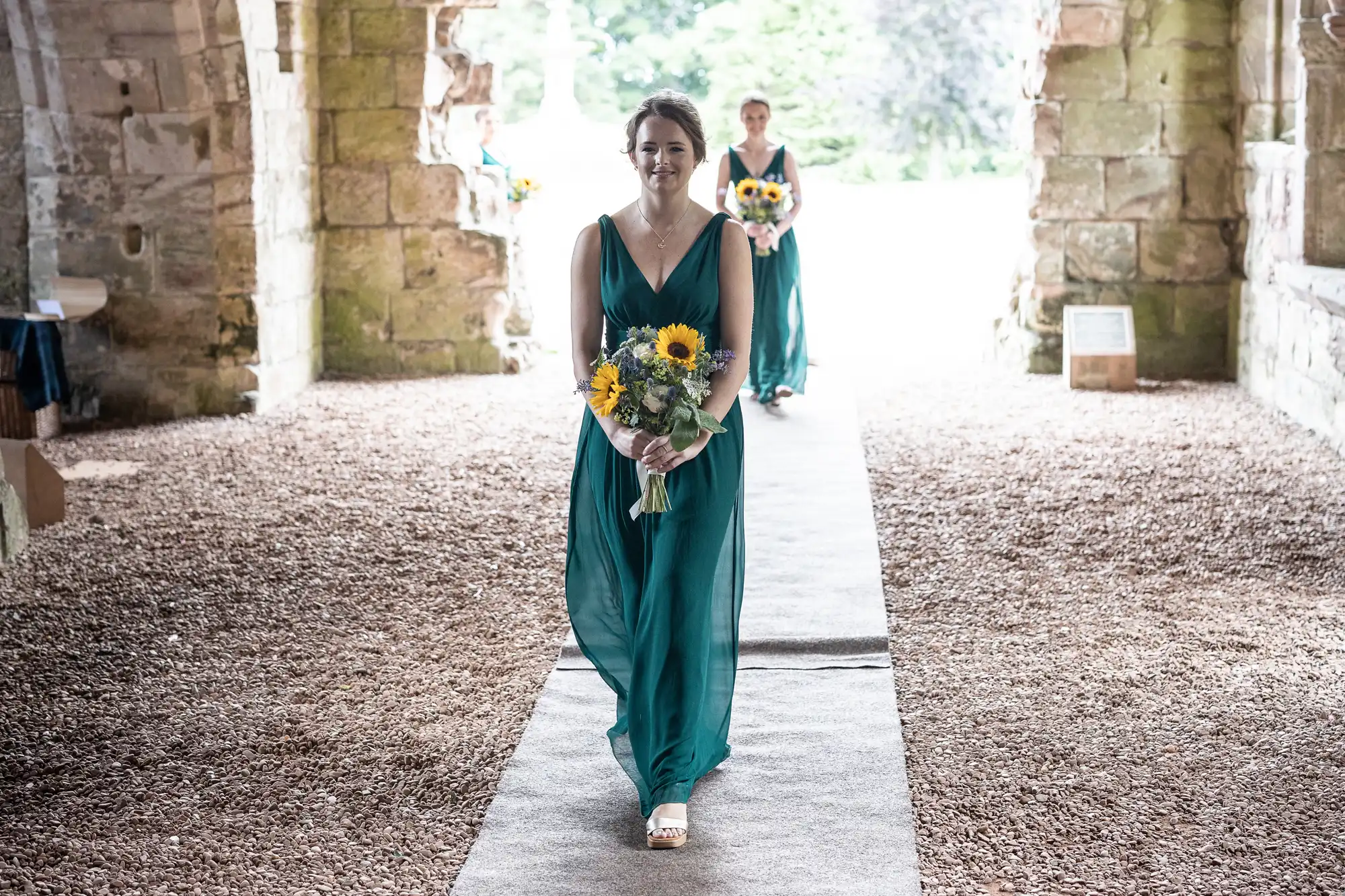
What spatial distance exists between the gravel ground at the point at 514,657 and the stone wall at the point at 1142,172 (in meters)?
2.22

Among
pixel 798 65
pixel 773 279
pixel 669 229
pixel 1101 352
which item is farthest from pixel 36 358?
pixel 798 65

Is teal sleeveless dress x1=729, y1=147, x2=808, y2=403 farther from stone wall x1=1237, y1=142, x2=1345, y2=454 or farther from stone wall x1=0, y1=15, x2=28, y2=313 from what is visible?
stone wall x1=0, y1=15, x2=28, y2=313

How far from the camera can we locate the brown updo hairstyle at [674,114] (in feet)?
10.9

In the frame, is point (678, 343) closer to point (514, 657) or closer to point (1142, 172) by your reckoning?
point (514, 657)

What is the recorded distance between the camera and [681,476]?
3.39m

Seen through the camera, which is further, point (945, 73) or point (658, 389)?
point (945, 73)

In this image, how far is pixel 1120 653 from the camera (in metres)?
4.62

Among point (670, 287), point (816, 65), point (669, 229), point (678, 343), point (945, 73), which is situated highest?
point (816, 65)

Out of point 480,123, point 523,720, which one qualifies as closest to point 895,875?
point 523,720

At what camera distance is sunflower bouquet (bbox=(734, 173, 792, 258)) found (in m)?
8.50

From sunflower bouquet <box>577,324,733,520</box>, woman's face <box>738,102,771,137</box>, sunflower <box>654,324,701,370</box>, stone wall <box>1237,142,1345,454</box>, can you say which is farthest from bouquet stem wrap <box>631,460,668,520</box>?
woman's face <box>738,102,771,137</box>

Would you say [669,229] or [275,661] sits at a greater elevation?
[669,229]

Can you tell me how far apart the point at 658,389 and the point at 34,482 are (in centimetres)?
418

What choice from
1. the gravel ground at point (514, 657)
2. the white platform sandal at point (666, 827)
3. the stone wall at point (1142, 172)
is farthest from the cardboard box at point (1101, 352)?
the white platform sandal at point (666, 827)
